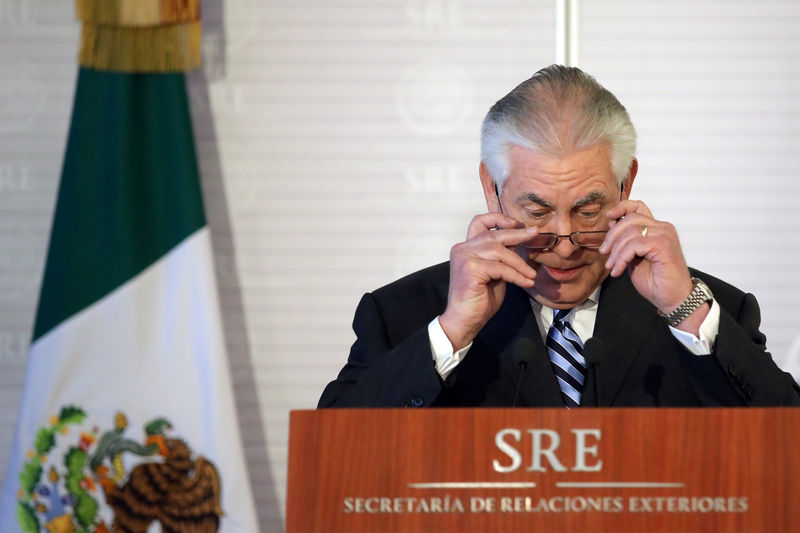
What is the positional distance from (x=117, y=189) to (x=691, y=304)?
81.3 inches

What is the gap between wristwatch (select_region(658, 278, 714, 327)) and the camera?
1.90 meters

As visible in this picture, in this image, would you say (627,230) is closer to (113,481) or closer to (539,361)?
(539,361)

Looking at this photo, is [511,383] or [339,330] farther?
[339,330]

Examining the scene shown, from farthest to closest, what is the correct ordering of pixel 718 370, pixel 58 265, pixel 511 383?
pixel 58 265, pixel 511 383, pixel 718 370

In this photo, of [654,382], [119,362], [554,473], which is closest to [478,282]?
[654,382]

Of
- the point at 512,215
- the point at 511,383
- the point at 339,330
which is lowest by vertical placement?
the point at 339,330

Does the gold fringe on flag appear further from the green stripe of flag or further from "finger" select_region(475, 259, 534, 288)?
"finger" select_region(475, 259, 534, 288)

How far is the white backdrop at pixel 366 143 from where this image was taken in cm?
356

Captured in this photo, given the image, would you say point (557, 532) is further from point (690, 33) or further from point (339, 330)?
point (690, 33)

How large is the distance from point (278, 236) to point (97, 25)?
3.16ft

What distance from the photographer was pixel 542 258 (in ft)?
7.06

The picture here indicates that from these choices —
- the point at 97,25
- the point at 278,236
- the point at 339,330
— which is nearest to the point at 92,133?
the point at 97,25

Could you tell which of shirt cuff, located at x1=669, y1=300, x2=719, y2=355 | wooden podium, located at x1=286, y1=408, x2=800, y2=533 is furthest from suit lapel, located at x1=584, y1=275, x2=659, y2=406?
wooden podium, located at x1=286, y1=408, x2=800, y2=533

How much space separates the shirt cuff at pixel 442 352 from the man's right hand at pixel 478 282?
0.01m
